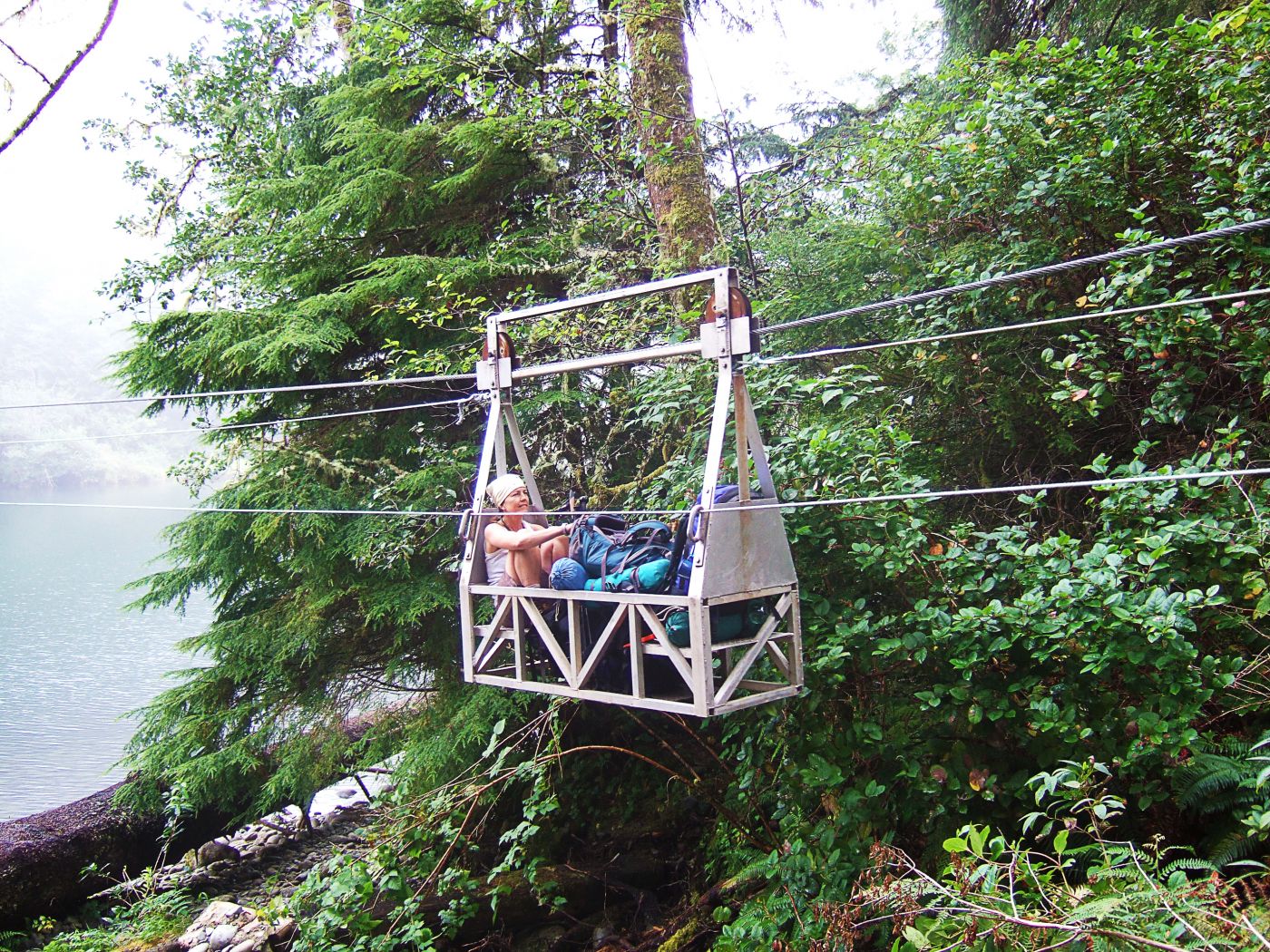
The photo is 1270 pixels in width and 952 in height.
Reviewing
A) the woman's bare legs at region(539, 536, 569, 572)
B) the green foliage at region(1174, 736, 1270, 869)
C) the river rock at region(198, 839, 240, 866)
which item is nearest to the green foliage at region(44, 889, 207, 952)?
the river rock at region(198, 839, 240, 866)

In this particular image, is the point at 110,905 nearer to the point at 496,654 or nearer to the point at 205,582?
the point at 205,582

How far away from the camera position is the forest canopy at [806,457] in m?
3.64

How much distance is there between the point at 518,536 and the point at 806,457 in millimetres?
1306

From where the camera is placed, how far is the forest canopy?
11.9 ft

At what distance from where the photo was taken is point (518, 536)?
4109mm

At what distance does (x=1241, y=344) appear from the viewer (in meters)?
4.14

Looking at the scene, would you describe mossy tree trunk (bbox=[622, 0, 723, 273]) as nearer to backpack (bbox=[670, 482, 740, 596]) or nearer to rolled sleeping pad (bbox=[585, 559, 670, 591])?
backpack (bbox=[670, 482, 740, 596])

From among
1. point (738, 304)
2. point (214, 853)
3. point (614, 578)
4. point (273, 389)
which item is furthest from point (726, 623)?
point (214, 853)

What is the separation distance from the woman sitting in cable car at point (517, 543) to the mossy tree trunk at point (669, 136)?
2.59m

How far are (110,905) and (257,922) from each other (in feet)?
7.26

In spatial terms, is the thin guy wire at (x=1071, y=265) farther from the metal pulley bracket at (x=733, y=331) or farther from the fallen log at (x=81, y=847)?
the fallen log at (x=81, y=847)

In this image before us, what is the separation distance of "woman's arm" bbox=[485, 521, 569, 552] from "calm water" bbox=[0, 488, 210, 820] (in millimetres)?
4706

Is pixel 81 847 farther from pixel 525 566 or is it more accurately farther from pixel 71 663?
pixel 71 663

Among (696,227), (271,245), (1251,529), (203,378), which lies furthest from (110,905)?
(1251,529)
